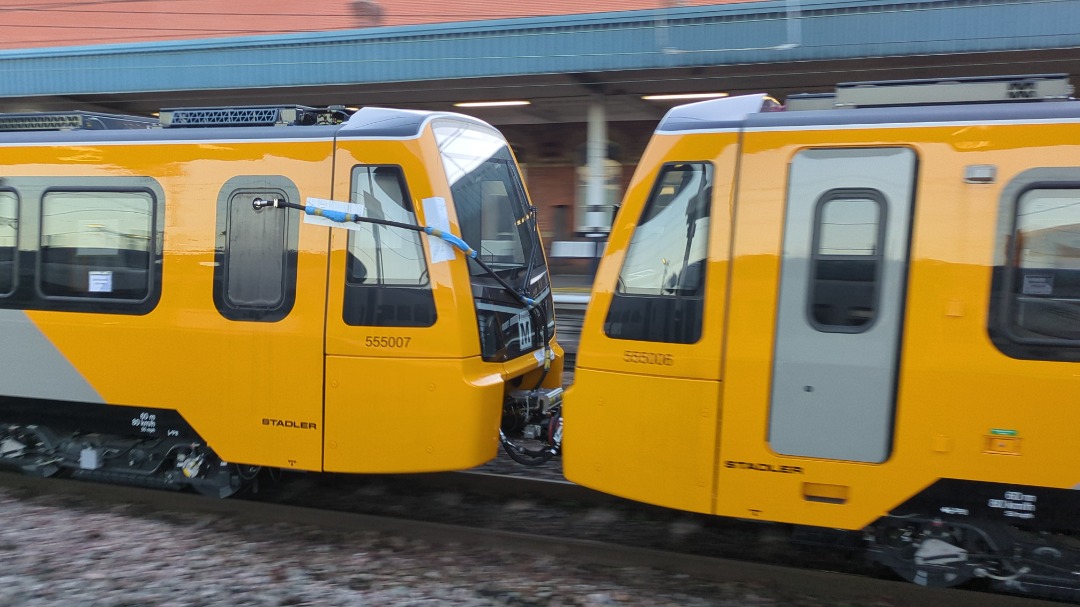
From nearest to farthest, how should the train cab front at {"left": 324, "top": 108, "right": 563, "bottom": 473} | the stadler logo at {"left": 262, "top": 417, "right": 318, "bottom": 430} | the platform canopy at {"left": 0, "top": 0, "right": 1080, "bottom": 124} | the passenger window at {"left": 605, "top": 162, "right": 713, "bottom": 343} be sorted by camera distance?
the passenger window at {"left": 605, "top": 162, "right": 713, "bottom": 343} < the train cab front at {"left": 324, "top": 108, "right": 563, "bottom": 473} < the stadler logo at {"left": 262, "top": 417, "right": 318, "bottom": 430} < the platform canopy at {"left": 0, "top": 0, "right": 1080, "bottom": 124}

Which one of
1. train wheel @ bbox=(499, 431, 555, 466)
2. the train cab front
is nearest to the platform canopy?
the train cab front

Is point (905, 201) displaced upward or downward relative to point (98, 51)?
downward

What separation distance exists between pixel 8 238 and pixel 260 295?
228 cm

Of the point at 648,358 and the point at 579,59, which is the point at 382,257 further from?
the point at 579,59

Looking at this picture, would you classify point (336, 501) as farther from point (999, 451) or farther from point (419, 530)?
point (999, 451)

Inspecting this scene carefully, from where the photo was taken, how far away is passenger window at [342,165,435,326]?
5145 millimetres

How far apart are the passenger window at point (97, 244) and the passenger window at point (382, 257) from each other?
159 cm

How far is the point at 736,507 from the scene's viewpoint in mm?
4512

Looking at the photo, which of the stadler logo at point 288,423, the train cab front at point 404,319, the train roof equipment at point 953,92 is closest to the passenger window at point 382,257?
the train cab front at point 404,319

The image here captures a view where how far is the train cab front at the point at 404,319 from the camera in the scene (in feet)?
16.6

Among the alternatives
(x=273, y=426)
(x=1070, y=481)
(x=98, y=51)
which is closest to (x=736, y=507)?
(x=1070, y=481)

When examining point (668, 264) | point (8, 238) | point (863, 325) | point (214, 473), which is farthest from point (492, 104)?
point (863, 325)

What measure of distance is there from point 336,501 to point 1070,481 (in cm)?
490

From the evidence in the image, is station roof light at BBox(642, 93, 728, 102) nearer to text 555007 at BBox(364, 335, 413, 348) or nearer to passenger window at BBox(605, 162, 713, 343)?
passenger window at BBox(605, 162, 713, 343)
